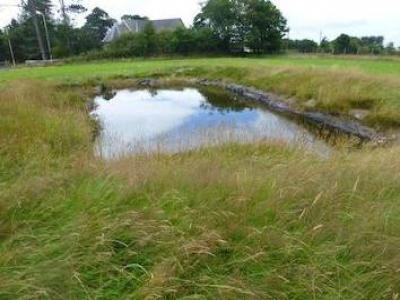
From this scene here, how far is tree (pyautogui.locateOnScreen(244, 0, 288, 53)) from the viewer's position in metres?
52.2

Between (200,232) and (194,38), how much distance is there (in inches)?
1955

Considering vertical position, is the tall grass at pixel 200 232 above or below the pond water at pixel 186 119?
above

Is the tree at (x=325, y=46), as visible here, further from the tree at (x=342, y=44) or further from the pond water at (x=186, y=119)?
the pond water at (x=186, y=119)

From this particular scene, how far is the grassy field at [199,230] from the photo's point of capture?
245cm

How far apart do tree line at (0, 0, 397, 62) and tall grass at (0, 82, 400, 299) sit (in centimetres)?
4756

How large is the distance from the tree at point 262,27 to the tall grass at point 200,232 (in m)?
50.6

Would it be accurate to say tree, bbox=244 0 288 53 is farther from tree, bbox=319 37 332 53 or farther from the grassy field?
the grassy field

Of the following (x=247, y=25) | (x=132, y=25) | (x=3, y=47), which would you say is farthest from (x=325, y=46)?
(x=3, y=47)

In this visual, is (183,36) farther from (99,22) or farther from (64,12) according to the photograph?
(99,22)

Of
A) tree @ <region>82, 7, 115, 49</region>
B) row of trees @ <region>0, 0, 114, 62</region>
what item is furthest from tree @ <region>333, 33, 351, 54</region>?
tree @ <region>82, 7, 115, 49</region>

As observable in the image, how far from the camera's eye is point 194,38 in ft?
165

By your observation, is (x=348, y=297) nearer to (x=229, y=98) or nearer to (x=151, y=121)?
(x=151, y=121)

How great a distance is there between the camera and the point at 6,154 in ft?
16.6

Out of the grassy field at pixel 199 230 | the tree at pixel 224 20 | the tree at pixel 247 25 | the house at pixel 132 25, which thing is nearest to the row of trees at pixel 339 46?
the tree at pixel 247 25
